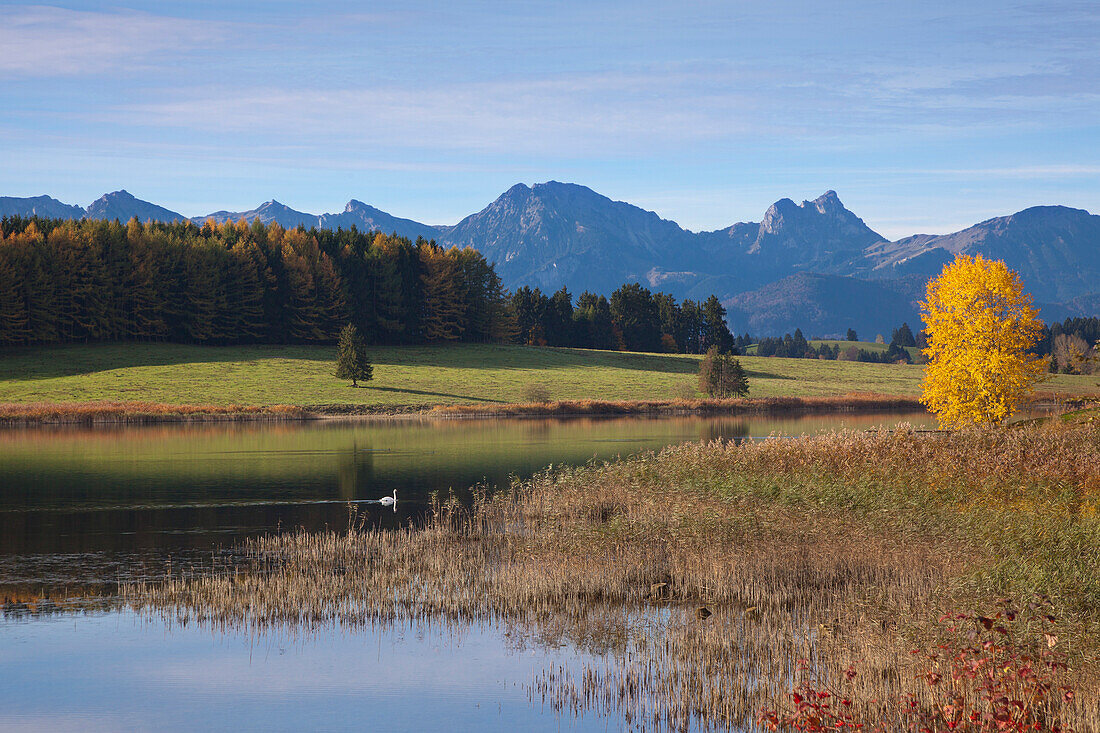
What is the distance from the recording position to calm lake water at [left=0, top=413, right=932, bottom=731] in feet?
48.0

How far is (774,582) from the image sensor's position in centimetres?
2067

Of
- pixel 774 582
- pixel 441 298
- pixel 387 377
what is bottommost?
pixel 774 582

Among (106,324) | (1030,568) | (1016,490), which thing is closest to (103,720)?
(1030,568)

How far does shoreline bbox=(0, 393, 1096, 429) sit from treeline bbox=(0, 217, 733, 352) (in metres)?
40.3

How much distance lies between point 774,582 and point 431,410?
73.9 metres

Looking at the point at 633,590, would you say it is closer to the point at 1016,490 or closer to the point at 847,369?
the point at 1016,490

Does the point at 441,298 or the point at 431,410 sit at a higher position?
the point at 441,298

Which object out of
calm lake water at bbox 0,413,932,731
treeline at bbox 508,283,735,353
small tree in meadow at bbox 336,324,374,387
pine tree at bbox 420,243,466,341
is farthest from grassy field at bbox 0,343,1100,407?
calm lake water at bbox 0,413,932,731

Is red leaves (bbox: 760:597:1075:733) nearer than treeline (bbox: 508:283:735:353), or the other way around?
red leaves (bbox: 760:597:1075:733)

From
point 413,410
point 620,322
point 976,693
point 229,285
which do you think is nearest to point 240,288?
point 229,285

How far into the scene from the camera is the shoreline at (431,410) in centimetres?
8331

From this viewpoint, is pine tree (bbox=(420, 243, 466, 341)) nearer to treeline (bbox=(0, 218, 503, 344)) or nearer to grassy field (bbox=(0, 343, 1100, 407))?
treeline (bbox=(0, 218, 503, 344))

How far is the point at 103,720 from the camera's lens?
46.6 ft

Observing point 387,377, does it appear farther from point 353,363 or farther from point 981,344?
point 981,344
